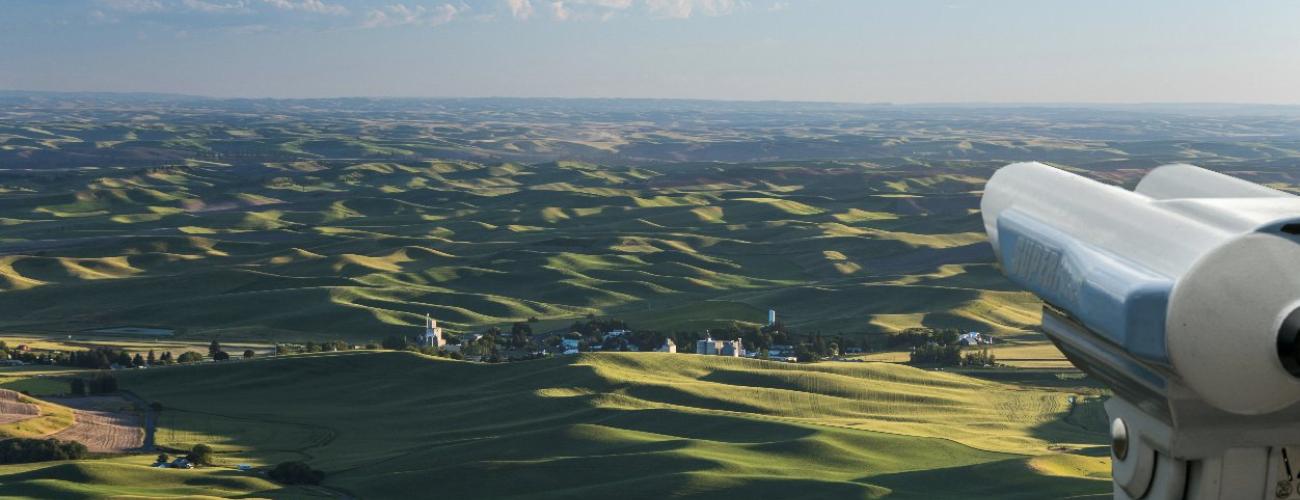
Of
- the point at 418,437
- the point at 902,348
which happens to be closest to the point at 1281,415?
the point at 418,437

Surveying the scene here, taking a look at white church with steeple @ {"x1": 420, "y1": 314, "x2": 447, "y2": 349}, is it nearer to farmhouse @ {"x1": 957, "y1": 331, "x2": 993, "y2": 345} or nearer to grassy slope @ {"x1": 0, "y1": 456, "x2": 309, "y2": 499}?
farmhouse @ {"x1": 957, "y1": 331, "x2": 993, "y2": 345}

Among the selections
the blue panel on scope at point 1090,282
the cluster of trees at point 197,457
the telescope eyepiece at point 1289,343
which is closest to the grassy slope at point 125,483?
the cluster of trees at point 197,457

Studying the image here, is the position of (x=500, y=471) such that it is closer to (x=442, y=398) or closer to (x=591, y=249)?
(x=442, y=398)

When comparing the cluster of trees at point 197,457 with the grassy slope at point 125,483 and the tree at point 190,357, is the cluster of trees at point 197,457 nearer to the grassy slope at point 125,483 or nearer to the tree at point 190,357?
the grassy slope at point 125,483

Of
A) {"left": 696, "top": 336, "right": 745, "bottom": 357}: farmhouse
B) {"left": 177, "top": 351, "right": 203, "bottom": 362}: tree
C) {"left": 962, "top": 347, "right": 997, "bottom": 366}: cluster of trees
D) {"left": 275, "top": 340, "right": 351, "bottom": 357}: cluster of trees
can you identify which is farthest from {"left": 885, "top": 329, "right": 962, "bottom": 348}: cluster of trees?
{"left": 177, "top": 351, "right": 203, "bottom": 362}: tree

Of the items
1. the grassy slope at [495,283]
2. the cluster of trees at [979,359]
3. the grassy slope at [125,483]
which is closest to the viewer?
the grassy slope at [125,483]

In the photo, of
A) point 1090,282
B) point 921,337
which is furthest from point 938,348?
point 1090,282

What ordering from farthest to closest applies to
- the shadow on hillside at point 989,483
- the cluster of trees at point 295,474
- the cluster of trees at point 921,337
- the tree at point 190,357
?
the cluster of trees at point 921,337
the tree at point 190,357
the cluster of trees at point 295,474
the shadow on hillside at point 989,483
